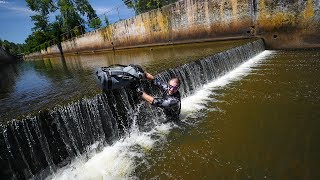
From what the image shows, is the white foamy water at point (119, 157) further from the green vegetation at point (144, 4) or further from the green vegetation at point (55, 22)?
the green vegetation at point (55, 22)

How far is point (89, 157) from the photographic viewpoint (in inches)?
196

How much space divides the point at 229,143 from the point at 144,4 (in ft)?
79.5

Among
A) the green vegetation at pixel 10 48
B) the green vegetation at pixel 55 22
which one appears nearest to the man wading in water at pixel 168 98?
the green vegetation at pixel 55 22

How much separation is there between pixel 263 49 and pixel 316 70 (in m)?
5.59

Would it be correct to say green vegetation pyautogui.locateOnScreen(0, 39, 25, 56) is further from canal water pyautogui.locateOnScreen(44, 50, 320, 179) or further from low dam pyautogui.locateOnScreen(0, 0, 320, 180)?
canal water pyautogui.locateOnScreen(44, 50, 320, 179)

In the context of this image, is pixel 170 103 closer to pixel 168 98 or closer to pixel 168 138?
pixel 168 98

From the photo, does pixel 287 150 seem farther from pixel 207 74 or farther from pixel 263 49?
pixel 263 49

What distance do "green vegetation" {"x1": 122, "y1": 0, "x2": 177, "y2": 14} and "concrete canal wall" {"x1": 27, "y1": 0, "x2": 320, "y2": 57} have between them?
0.86 metres

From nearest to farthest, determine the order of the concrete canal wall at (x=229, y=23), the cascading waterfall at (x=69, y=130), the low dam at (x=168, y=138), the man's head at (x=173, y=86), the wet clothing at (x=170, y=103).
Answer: the low dam at (x=168, y=138)
the cascading waterfall at (x=69, y=130)
the wet clothing at (x=170, y=103)
the man's head at (x=173, y=86)
the concrete canal wall at (x=229, y=23)

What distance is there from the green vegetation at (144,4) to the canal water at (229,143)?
1258cm

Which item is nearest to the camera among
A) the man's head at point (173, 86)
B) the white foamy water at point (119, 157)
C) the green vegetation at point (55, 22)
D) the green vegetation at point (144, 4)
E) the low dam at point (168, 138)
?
the low dam at point (168, 138)

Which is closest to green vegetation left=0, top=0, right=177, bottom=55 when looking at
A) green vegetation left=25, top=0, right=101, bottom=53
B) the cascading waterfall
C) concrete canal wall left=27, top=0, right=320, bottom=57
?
green vegetation left=25, top=0, right=101, bottom=53

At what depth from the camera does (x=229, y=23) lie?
14.4 m

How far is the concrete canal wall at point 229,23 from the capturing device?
40.4 ft
